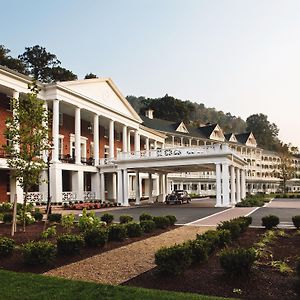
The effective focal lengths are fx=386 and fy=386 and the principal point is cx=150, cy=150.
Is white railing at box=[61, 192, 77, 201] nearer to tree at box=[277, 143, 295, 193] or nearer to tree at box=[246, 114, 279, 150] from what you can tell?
tree at box=[277, 143, 295, 193]

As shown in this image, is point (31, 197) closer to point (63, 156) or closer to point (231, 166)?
point (63, 156)

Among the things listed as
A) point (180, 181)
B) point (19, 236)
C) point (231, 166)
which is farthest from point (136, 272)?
point (180, 181)

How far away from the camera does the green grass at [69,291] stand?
6.71 m

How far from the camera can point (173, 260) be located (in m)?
8.15

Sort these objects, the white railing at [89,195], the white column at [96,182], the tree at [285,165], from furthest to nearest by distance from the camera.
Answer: the tree at [285,165] < the white column at [96,182] < the white railing at [89,195]

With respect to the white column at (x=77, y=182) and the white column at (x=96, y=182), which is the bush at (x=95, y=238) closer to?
the white column at (x=77, y=182)

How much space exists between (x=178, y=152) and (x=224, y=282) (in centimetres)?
2632

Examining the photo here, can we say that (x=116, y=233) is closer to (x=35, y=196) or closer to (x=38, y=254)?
(x=38, y=254)

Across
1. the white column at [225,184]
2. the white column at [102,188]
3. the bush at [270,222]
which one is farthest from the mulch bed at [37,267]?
the white column at [102,188]

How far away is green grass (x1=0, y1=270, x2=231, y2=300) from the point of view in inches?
264

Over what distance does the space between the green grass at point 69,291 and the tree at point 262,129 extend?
137321mm

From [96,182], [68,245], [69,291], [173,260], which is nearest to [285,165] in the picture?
[96,182]

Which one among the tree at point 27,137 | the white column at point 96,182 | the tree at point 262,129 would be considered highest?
the tree at point 262,129

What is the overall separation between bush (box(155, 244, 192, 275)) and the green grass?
1.07m
